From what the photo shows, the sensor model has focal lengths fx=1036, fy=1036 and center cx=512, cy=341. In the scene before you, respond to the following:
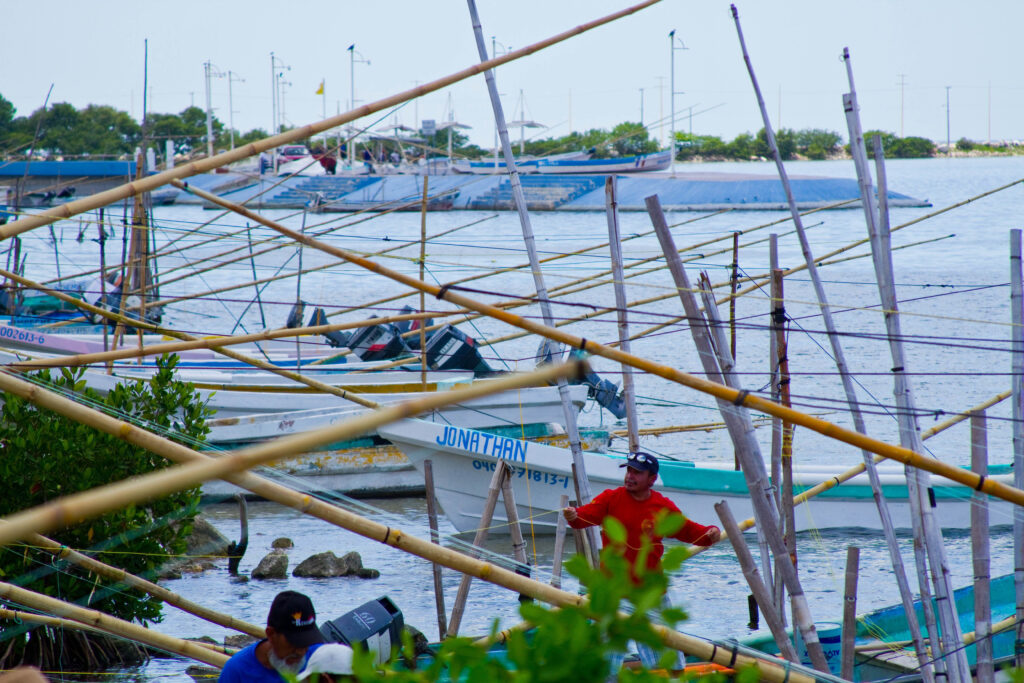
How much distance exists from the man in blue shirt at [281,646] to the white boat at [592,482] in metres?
5.95

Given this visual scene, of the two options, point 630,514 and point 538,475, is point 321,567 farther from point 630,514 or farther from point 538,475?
point 630,514

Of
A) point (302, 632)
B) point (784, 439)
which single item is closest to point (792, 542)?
point (784, 439)

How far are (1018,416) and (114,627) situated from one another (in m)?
4.63

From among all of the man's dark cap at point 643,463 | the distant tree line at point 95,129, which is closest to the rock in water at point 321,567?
the man's dark cap at point 643,463

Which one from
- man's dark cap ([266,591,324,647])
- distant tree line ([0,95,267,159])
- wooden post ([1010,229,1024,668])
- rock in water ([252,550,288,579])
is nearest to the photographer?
man's dark cap ([266,591,324,647])

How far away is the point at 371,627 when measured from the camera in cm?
568

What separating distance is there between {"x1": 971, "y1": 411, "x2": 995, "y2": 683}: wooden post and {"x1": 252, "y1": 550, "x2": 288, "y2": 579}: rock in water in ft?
20.5

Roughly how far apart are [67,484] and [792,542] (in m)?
4.24

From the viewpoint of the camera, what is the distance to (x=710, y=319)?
15.3 feet

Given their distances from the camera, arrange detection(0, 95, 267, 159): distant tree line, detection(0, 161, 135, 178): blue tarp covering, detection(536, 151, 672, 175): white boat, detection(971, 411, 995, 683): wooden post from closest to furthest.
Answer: detection(971, 411, 995, 683): wooden post
detection(0, 161, 135, 178): blue tarp covering
detection(536, 151, 672, 175): white boat
detection(0, 95, 267, 159): distant tree line

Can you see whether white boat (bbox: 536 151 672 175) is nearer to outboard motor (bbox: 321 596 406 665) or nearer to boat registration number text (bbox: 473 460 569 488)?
boat registration number text (bbox: 473 460 569 488)

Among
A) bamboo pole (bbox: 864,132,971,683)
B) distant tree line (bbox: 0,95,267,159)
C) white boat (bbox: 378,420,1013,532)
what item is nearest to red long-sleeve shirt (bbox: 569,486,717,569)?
bamboo pole (bbox: 864,132,971,683)

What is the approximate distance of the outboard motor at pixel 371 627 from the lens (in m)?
5.58

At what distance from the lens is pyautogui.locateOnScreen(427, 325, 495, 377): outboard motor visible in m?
13.0
